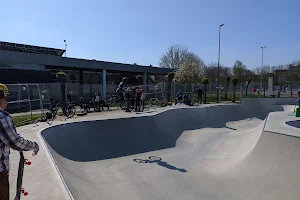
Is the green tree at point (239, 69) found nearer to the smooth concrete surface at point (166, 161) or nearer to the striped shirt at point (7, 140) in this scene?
the smooth concrete surface at point (166, 161)

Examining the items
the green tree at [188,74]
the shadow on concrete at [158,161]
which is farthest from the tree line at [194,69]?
the shadow on concrete at [158,161]

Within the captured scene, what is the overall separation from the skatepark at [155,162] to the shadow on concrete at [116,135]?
0.12 ft

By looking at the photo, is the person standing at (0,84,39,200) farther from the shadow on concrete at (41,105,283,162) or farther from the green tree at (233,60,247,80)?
the green tree at (233,60,247,80)

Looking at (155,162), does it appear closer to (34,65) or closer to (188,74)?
(34,65)

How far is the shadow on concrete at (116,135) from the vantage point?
807 cm

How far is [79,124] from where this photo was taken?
9.62m

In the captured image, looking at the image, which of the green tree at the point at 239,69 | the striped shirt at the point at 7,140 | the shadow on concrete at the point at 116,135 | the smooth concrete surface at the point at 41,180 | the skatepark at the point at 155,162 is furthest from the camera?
the green tree at the point at 239,69

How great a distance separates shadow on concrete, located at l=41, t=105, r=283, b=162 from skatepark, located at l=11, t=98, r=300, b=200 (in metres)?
0.04

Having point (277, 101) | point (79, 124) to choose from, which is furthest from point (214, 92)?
point (79, 124)

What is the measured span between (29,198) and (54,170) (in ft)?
3.58

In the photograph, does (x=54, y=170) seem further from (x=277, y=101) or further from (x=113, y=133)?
(x=277, y=101)

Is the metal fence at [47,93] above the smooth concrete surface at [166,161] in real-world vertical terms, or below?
above

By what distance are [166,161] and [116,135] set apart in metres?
2.74

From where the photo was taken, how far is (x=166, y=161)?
27.0ft
